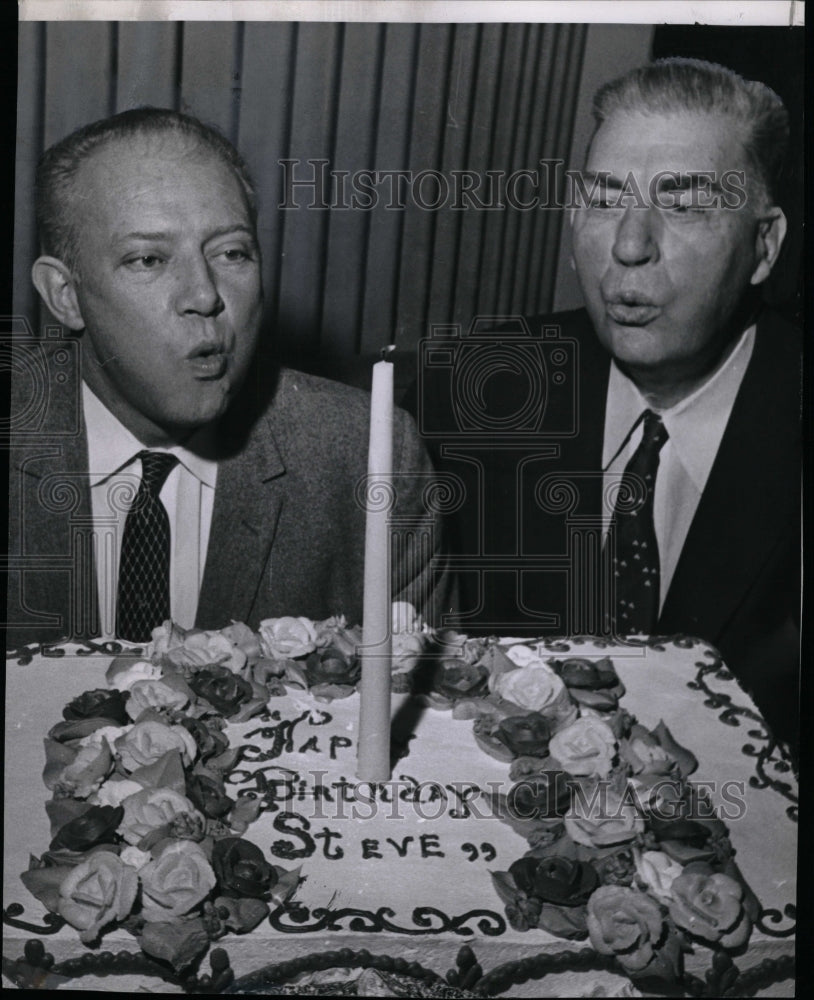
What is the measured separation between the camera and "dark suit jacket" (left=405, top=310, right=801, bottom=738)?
5.72ft

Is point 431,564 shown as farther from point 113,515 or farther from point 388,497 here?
point 113,515

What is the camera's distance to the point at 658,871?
1538 mm

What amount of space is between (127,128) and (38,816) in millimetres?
916

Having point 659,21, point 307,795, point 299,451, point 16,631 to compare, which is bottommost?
point 307,795

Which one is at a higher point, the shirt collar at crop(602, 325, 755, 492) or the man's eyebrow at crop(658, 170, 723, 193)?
the man's eyebrow at crop(658, 170, 723, 193)

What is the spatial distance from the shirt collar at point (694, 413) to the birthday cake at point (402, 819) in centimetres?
27

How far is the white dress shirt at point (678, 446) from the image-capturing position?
1.76 metres

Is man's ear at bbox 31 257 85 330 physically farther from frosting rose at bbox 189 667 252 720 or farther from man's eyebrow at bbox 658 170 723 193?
man's eyebrow at bbox 658 170 723 193

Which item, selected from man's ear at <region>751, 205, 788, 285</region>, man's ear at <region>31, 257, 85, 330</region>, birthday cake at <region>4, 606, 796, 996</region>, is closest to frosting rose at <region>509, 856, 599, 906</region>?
birthday cake at <region>4, 606, 796, 996</region>

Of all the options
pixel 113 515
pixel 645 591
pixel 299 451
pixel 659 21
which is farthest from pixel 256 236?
pixel 645 591

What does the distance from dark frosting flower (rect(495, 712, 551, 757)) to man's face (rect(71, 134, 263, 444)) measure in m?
0.59

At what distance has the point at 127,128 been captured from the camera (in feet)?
5.63

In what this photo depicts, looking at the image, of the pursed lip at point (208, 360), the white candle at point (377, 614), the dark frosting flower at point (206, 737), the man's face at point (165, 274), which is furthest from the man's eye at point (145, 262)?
Answer: the dark frosting flower at point (206, 737)

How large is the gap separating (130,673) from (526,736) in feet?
1.75
